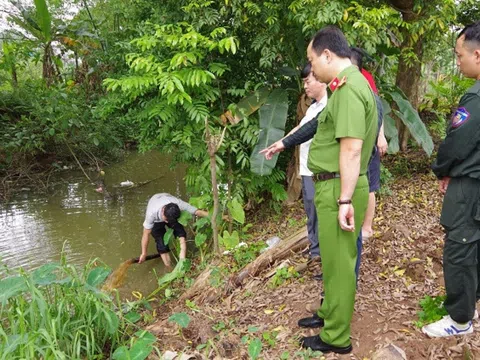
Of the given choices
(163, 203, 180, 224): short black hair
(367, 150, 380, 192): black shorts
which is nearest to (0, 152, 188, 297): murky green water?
(163, 203, 180, 224): short black hair

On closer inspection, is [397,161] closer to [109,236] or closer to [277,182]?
[277,182]

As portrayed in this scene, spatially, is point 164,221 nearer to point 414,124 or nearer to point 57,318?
point 57,318

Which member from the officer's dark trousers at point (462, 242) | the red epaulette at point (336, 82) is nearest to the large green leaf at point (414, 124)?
the officer's dark trousers at point (462, 242)

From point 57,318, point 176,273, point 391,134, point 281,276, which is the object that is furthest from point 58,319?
point 391,134

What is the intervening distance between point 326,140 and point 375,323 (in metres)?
1.44

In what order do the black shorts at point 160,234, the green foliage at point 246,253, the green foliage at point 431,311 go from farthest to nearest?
the black shorts at point 160,234, the green foliage at point 246,253, the green foliage at point 431,311

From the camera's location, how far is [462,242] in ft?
7.06

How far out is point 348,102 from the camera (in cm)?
199

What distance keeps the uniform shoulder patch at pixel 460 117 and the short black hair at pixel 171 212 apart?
10.9ft

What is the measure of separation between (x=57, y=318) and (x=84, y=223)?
4393mm

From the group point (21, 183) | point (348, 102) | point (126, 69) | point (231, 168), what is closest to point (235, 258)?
point (231, 168)

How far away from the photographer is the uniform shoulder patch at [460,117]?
206cm

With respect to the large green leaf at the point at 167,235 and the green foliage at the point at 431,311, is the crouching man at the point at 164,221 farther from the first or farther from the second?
the green foliage at the point at 431,311

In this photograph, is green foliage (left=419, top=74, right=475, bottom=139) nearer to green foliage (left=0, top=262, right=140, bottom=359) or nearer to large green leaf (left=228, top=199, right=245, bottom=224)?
large green leaf (left=228, top=199, right=245, bottom=224)
